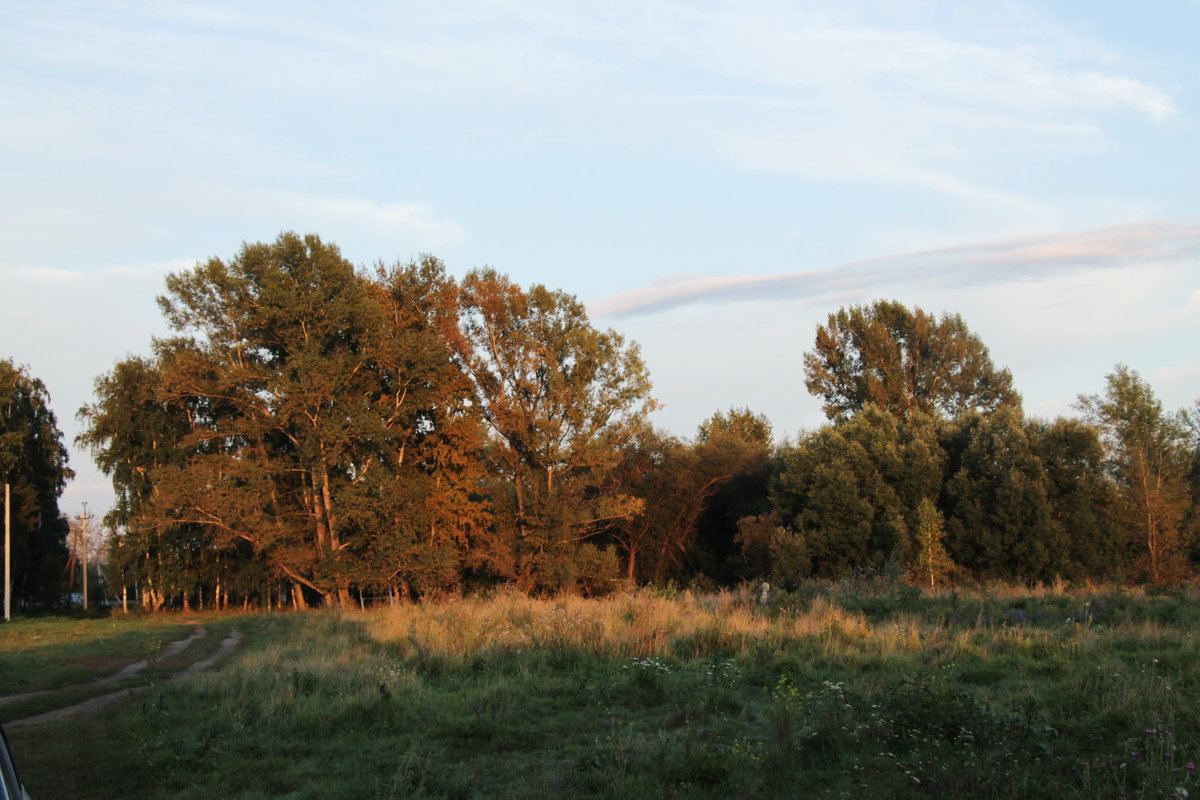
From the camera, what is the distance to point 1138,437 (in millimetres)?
36125

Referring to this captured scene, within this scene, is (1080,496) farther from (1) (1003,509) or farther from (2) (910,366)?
(2) (910,366)

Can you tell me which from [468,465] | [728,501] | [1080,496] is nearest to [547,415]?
[468,465]

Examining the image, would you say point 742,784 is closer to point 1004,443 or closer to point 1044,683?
point 1044,683

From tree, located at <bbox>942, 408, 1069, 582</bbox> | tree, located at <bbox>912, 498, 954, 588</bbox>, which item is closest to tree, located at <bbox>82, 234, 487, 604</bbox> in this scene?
tree, located at <bbox>912, 498, 954, 588</bbox>

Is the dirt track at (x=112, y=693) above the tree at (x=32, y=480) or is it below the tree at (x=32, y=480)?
below

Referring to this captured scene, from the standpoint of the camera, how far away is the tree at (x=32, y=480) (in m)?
42.8

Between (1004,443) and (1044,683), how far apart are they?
30636 mm

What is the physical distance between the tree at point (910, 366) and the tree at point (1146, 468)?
522 inches

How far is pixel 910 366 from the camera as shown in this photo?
5125cm

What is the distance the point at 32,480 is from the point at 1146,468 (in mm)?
51585

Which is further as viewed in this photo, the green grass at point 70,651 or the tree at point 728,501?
the tree at point 728,501

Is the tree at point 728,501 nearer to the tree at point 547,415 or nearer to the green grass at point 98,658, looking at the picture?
the tree at point 547,415

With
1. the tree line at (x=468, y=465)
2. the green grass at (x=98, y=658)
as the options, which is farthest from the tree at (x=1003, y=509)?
the green grass at (x=98, y=658)

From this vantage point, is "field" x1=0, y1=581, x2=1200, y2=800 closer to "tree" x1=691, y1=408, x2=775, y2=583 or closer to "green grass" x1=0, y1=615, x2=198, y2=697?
"green grass" x1=0, y1=615, x2=198, y2=697
